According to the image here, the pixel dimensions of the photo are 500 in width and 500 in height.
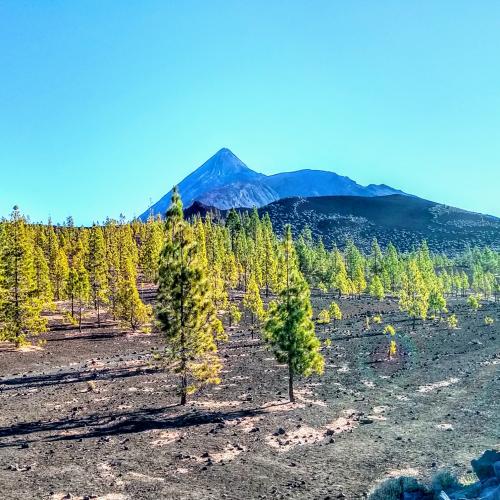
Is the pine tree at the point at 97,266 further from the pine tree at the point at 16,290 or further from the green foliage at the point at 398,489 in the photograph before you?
the green foliage at the point at 398,489

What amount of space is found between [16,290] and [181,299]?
31157mm

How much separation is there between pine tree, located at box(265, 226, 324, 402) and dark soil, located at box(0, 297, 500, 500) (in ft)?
10.0

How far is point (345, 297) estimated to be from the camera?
385ft

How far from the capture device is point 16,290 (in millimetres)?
53906

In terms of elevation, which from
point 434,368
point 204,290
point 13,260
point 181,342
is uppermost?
point 13,260

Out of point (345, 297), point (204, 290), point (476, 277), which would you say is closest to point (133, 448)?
point (204, 290)

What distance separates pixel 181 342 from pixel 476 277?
12110cm

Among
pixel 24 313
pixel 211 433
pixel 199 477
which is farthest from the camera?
Result: pixel 24 313

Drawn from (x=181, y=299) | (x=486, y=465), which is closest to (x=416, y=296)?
(x=181, y=299)

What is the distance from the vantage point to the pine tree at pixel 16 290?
5266 cm

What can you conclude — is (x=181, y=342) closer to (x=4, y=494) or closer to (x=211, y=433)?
(x=211, y=433)

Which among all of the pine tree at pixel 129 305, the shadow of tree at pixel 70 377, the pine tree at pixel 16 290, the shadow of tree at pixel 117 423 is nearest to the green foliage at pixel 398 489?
the shadow of tree at pixel 117 423

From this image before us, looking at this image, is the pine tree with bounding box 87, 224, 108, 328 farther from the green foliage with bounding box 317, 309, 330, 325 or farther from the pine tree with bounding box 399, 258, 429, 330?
the pine tree with bounding box 399, 258, 429, 330

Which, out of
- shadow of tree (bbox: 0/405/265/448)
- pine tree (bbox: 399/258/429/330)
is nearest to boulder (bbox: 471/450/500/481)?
shadow of tree (bbox: 0/405/265/448)
